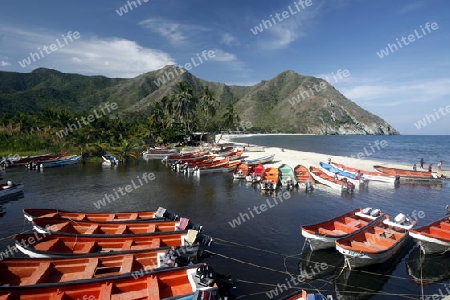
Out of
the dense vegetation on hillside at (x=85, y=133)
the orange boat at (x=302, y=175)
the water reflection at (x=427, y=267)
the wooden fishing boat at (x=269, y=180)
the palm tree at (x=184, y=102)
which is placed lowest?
the water reflection at (x=427, y=267)

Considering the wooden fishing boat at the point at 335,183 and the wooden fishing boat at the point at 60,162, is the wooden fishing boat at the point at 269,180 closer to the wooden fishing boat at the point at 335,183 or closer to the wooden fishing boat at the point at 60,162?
the wooden fishing boat at the point at 335,183

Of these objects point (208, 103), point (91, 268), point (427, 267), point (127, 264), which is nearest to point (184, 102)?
point (208, 103)

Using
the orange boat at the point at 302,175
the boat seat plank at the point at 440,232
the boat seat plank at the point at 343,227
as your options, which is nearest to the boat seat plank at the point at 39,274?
the boat seat plank at the point at 343,227

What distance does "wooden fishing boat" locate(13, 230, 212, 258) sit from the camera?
1336cm

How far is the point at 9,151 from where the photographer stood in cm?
5044

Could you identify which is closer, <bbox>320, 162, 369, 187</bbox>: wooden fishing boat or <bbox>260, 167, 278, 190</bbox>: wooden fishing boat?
<bbox>260, 167, 278, 190</bbox>: wooden fishing boat

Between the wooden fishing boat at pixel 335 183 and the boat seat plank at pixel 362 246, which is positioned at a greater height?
the boat seat plank at pixel 362 246

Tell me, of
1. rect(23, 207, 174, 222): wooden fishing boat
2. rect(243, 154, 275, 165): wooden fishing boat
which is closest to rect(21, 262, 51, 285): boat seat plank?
rect(23, 207, 174, 222): wooden fishing boat

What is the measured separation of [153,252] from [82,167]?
3760 cm

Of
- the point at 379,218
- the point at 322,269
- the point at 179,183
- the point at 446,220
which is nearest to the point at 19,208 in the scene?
the point at 179,183

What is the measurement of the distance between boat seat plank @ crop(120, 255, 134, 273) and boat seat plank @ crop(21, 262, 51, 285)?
Result: 298 centimetres

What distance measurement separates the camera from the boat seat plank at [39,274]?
33.1 ft

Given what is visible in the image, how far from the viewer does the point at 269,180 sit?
31109 mm

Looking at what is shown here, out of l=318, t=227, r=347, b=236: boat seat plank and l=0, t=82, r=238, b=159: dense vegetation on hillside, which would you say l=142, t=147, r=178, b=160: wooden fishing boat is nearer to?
l=0, t=82, r=238, b=159: dense vegetation on hillside
